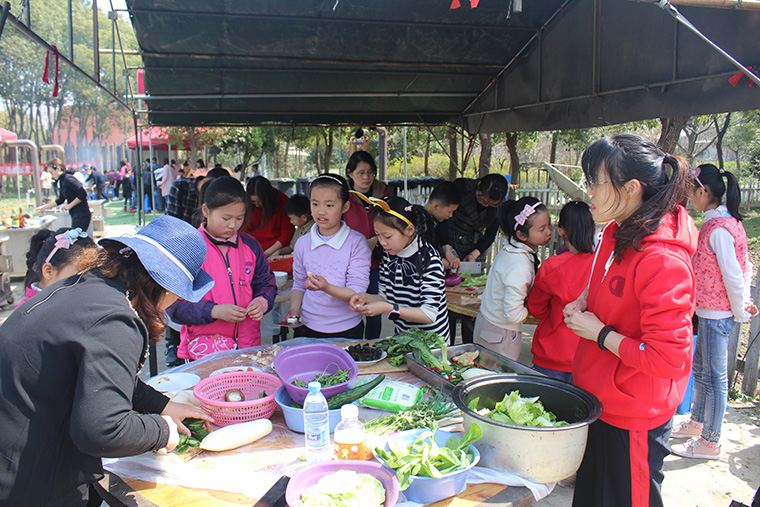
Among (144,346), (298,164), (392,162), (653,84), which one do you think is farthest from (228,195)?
(298,164)

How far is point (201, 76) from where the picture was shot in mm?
5504

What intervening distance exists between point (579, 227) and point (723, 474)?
2.01m

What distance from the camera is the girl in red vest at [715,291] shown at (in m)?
3.29

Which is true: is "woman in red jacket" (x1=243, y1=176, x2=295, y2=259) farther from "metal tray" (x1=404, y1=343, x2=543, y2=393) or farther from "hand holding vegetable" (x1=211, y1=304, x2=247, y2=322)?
"metal tray" (x1=404, y1=343, x2=543, y2=393)

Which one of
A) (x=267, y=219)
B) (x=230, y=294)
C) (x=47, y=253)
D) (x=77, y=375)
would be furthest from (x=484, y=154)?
(x=77, y=375)

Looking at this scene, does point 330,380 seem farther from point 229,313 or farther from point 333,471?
point 229,313

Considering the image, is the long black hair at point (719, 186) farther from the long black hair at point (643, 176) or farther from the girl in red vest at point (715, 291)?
the long black hair at point (643, 176)

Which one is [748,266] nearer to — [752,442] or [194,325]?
[752,442]

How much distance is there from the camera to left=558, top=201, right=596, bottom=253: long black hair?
2.81m

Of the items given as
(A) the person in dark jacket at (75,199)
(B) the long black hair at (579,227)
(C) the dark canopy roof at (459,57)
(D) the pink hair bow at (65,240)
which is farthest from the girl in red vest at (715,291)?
(A) the person in dark jacket at (75,199)

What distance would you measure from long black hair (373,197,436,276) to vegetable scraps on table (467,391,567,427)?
1241 millimetres

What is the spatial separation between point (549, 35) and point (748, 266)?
2.80 metres

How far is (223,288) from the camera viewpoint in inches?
113

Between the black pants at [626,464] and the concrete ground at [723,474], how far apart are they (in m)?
1.19
